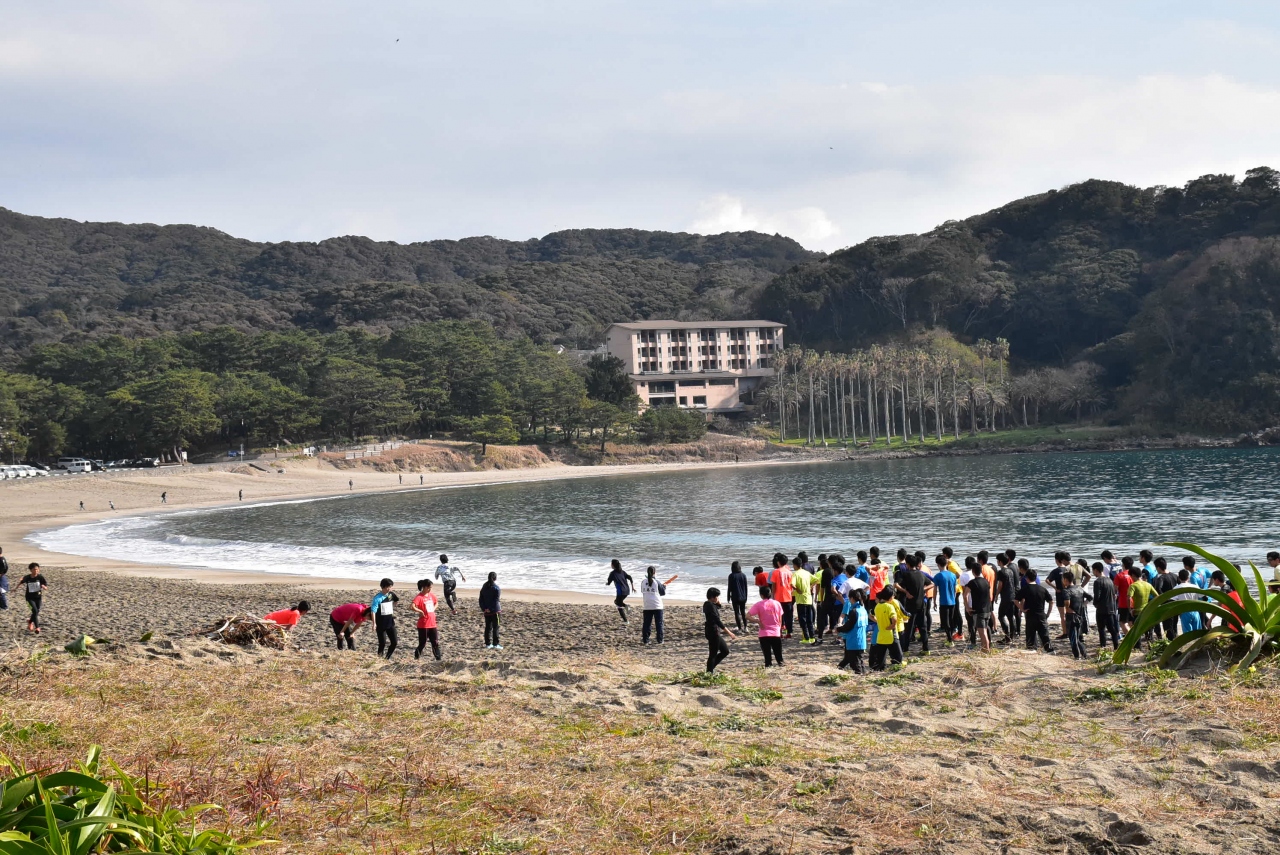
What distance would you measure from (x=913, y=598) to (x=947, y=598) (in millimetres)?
1211

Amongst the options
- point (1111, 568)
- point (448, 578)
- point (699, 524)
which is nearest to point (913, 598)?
point (1111, 568)

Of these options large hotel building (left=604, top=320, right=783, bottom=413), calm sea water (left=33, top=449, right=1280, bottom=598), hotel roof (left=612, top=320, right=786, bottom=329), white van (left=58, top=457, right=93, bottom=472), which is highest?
hotel roof (left=612, top=320, right=786, bottom=329)

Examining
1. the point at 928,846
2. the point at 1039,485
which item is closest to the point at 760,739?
the point at 928,846

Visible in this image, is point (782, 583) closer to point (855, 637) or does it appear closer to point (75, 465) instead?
point (855, 637)

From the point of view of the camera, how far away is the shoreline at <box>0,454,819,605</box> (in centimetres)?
2703

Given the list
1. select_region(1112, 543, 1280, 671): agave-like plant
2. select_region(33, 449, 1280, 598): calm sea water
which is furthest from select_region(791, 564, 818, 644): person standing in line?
select_region(33, 449, 1280, 598): calm sea water

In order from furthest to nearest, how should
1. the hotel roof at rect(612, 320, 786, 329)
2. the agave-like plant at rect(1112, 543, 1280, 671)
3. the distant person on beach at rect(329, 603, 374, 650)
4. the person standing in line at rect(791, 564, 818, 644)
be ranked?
the hotel roof at rect(612, 320, 786, 329) → the person standing in line at rect(791, 564, 818, 644) → the distant person on beach at rect(329, 603, 374, 650) → the agave-like plant at rect(1112, 543, 1280, 671)

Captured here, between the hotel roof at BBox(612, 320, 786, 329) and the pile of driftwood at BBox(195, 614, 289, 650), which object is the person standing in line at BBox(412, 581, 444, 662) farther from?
the hotel roof at BBox(612, 320, 786, 329)

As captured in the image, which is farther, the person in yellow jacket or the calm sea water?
the calm sea water

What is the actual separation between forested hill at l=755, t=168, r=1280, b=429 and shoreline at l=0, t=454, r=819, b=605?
137 ft

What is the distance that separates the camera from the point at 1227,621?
963 cm

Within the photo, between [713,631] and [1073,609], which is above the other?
[713,631]

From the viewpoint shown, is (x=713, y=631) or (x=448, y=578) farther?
(x=448, y=578)

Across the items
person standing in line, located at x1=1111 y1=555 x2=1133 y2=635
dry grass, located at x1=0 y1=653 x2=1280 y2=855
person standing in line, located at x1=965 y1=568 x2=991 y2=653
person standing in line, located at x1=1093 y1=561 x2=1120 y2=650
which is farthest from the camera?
person standing in line, located at x1=1111 y1=555 x2=1133 y2=635
